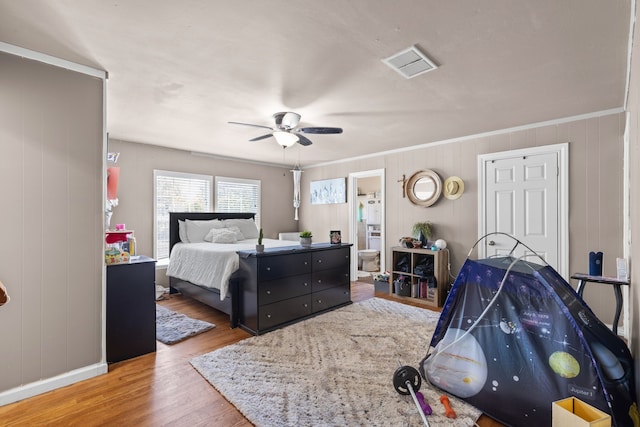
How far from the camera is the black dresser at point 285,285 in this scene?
318 cm

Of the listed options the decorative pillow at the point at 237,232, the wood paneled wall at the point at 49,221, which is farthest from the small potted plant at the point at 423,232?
the wood paneled wall at the point at 49,221

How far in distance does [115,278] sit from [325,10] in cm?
261

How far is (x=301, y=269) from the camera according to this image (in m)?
3.57

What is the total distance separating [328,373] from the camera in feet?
7.86

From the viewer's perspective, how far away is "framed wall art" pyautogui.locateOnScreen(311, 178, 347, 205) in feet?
20.0

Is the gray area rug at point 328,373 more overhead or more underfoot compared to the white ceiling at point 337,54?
more underfoot

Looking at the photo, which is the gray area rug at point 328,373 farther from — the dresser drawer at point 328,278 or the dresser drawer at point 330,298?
the dresser drawer at point 328,278

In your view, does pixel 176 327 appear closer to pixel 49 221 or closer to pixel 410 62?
pixel 49 221

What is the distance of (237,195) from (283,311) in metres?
3.27

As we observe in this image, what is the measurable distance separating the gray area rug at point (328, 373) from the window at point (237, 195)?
3.18m

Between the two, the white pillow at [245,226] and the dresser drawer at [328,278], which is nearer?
the dresser drawer at [328,278]

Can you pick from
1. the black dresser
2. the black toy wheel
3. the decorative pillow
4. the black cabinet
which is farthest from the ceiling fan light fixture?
the black toy wheel

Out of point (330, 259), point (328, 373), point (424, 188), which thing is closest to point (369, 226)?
point (424, 188)

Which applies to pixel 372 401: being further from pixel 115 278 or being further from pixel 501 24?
pixel 501 24
